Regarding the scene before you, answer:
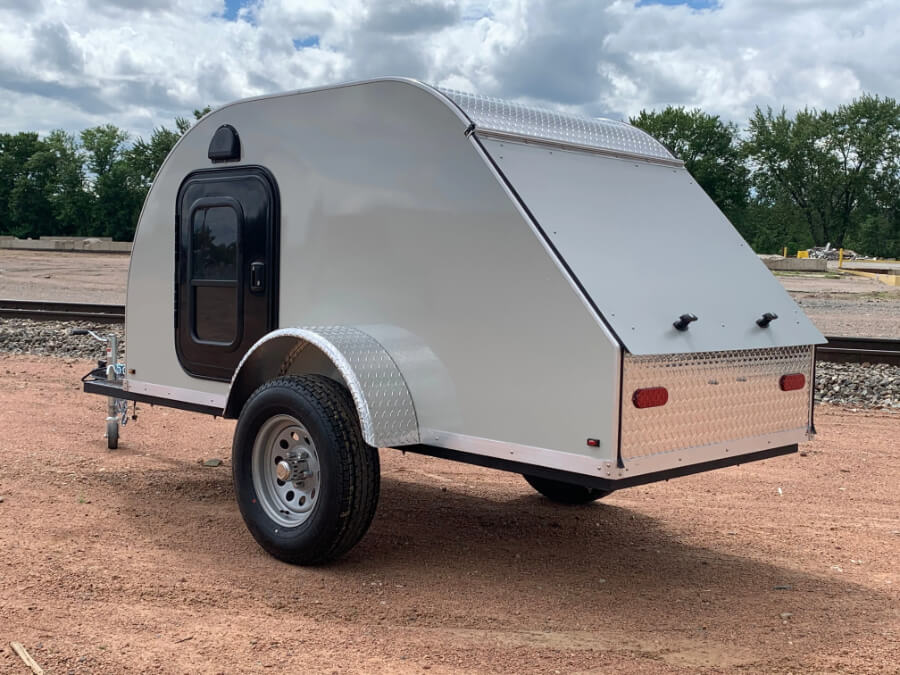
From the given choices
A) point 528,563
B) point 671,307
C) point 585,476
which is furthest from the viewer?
point 528,563

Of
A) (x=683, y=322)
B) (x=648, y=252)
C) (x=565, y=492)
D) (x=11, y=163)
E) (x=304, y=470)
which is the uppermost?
(x=11, y=163)

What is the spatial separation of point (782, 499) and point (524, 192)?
348 cm

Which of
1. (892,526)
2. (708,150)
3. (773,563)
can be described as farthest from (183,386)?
(708,150)

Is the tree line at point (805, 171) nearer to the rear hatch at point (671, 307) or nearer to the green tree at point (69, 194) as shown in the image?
the green tree at point (69, 194)

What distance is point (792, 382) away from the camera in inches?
190

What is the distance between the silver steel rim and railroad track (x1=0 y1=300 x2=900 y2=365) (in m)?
8.08

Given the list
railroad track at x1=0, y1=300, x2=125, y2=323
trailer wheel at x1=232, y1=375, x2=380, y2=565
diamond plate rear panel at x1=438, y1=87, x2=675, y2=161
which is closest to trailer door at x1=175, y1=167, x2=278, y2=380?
trailer wheel at x1=232, y1=375, x2=380, y2=565

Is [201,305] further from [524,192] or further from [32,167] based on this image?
[32,167]

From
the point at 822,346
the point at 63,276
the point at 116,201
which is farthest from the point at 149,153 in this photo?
the point at 822,346

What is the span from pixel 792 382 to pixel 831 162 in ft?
215

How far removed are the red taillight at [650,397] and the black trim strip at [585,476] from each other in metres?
0.32

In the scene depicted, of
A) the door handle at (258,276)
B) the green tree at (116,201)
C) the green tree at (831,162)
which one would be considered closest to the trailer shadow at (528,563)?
the door handle at (258,276)

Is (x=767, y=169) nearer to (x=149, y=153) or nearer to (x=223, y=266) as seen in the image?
(x=149, y=153)

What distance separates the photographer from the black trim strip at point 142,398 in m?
5.90
